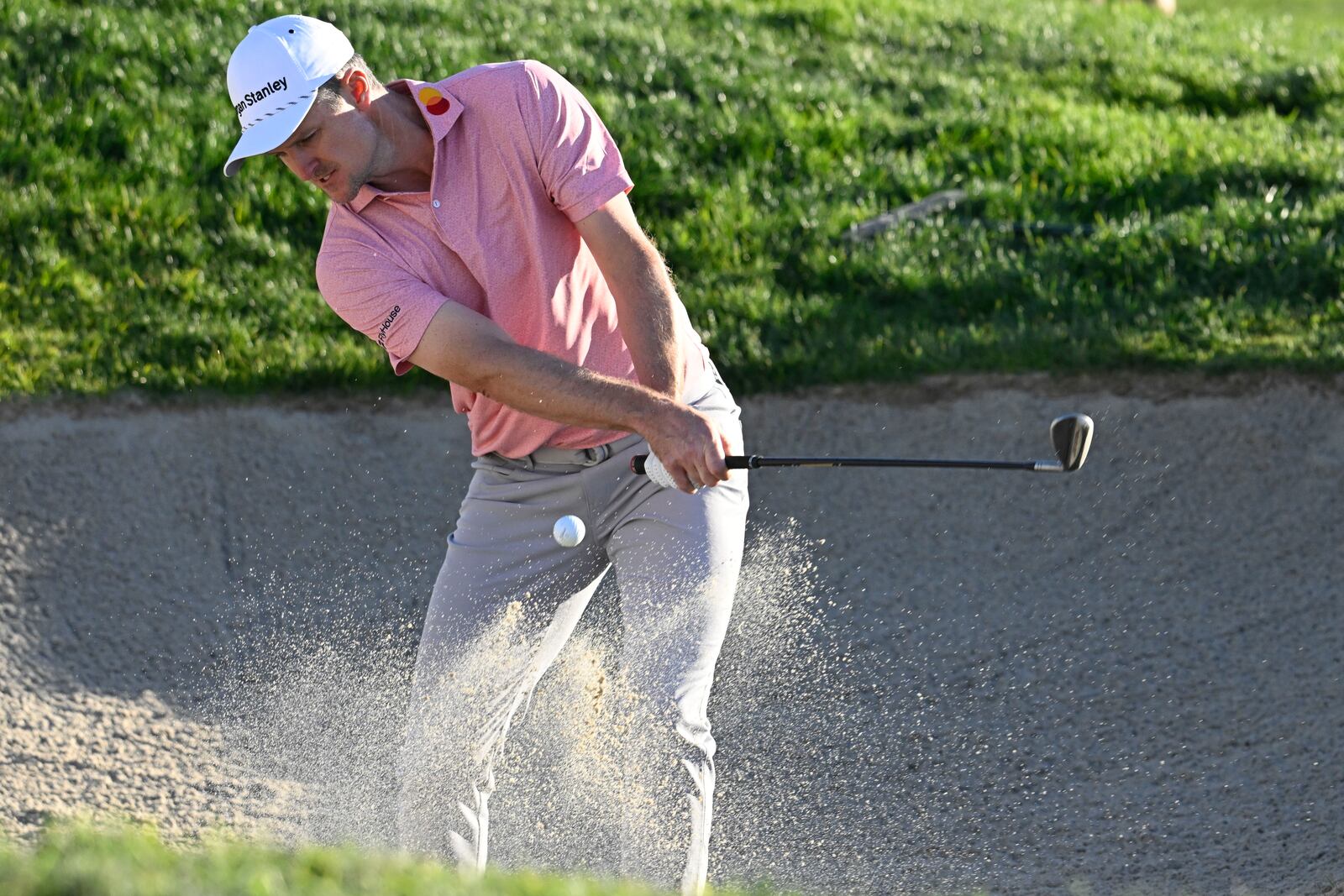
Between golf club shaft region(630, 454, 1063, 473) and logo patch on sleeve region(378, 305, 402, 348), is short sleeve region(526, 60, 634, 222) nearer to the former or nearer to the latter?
logo patch on sleeve region(378, 305, 402, 348)

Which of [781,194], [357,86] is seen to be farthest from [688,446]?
[781,194]

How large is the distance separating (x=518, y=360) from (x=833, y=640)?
2.56 meters

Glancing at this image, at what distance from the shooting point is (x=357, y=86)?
3.38 m

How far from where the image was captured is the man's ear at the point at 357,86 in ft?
11.0

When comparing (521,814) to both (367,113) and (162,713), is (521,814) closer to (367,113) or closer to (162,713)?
(162,713)

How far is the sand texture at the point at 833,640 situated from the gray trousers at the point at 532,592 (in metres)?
0.42

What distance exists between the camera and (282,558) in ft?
19.0

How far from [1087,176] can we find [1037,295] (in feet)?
3.60

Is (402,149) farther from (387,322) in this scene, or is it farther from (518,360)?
(518,360)

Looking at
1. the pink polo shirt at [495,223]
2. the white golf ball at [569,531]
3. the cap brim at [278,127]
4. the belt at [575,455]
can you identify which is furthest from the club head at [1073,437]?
the cap brim at [278,127]

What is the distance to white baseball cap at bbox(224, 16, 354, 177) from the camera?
3.29 m

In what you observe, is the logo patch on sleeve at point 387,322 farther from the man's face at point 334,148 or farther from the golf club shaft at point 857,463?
the golf club shaft at point 857,463

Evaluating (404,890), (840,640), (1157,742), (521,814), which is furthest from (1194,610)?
(404,890)

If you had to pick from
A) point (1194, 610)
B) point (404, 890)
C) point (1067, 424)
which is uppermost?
point (404, 890)
